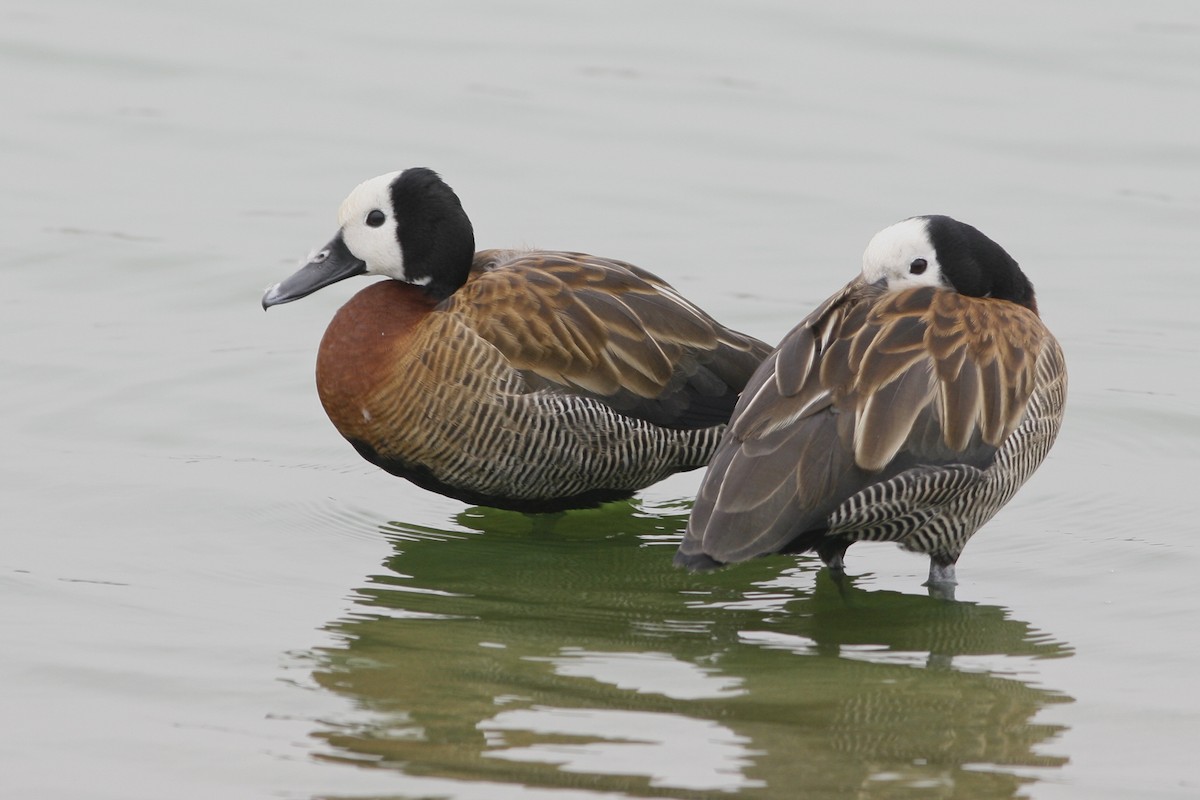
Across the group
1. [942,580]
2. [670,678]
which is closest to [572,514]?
[942,580]

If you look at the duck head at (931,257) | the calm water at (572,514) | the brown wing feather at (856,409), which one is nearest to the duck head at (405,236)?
the calm water at (572,514)

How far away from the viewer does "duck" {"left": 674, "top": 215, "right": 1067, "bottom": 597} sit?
8141 millimetres

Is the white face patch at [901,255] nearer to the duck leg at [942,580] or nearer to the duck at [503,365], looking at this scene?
the duck at [503,365]

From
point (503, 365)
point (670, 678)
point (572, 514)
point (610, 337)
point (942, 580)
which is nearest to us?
point (670, 678)

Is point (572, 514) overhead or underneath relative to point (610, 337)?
underneath

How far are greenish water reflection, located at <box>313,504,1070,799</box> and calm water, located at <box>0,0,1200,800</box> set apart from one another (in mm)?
23

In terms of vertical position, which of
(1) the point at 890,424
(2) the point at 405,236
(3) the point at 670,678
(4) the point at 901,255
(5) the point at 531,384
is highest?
(4) the point at 901,255

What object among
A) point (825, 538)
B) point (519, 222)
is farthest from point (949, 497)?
point (519, 222)

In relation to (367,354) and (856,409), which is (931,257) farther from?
(367,354)

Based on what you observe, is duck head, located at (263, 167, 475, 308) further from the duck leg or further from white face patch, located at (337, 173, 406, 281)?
the duck leg

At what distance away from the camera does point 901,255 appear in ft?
30.0

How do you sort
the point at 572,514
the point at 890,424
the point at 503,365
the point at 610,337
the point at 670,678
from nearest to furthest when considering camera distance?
the point at 670,678
the point at 890,424
the point at 503,365
the point at 610,337
the point at 572,514

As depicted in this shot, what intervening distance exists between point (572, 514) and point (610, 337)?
3.64 ft

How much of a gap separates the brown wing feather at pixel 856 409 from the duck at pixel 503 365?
1144 mm
